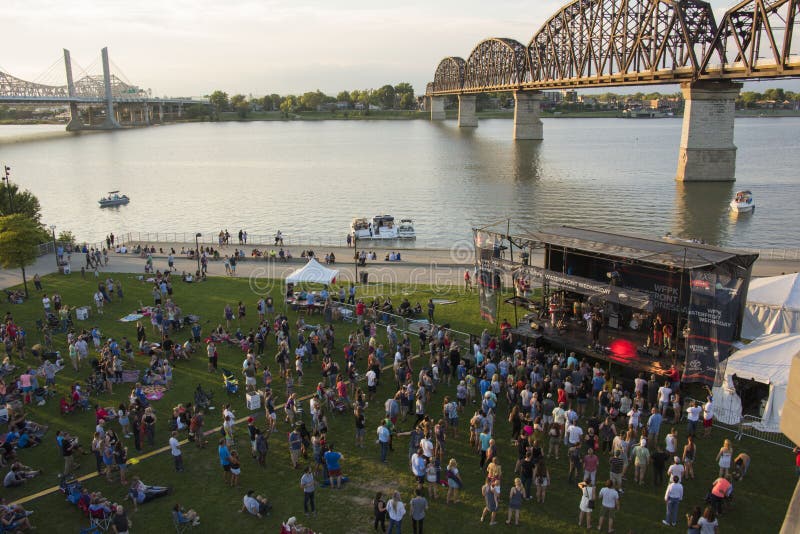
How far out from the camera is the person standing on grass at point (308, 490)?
1312cm

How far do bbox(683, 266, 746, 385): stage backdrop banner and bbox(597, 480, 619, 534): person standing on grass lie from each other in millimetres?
6695

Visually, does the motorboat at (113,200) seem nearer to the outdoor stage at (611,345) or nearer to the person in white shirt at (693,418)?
the outdoor stage at (611,345)

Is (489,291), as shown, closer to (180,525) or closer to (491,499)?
(491,499)

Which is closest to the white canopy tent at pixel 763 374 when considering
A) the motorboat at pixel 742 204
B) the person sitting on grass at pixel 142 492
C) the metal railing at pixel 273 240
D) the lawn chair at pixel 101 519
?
the person sitting on grass at pixel 142 492

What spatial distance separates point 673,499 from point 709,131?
254 feet

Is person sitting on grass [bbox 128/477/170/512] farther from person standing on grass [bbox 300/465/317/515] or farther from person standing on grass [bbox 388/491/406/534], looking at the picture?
person standing on grass [bbox 388/491/406/534]

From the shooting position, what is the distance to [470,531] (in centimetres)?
1286

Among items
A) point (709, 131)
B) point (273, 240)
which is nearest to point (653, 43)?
point (709, 131)

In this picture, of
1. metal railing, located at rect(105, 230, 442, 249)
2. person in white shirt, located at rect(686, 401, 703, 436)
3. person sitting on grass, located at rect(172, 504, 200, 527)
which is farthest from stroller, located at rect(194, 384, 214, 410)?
metal railing, located at rect(105, 230, 442, 249)

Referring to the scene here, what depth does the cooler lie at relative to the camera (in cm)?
1838

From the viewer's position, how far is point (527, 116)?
167m

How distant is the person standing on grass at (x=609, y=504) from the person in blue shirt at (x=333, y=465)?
223 inches

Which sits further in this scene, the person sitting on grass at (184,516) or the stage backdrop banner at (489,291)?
the stage backdrop banner at (489,291)

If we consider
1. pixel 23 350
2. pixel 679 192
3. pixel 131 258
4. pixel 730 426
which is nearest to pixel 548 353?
pixel 730 426
